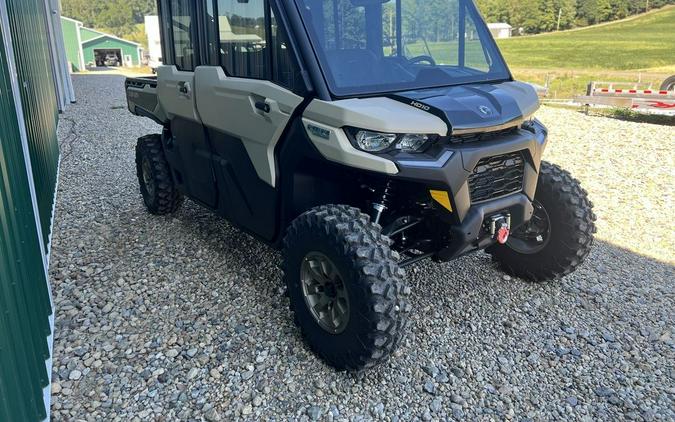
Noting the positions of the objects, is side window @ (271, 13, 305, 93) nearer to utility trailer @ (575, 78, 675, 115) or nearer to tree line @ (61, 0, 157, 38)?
utility trailer @ (575, 78, 675, 115)

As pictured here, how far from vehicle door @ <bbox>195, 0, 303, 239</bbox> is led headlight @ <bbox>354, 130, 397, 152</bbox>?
46 cm

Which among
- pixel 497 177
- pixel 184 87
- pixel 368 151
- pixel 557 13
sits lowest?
pixel 497 177

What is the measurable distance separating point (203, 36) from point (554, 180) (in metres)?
2.77

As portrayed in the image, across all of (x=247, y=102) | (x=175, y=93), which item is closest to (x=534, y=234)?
(x=247, y=102)

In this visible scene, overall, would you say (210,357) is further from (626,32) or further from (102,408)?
(626,32)

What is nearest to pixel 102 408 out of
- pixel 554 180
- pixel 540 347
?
pixel 540 347

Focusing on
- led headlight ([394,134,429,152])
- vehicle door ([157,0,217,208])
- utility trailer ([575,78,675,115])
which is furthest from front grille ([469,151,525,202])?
utility trailer ([575,78,675,115])

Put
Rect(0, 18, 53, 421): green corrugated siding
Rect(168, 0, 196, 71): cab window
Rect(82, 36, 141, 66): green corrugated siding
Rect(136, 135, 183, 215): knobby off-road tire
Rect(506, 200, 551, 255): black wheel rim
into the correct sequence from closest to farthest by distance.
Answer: Rect(0, 18, 53, 421): green corrugated siding → Rect(506, 200, 551, 255): black wheel rim → Rect(168, 0, 196, 71): cab window → Rect(136, 135, 183, 215): knobby off-road tire → Rect(82, 36, 141, 66): green corrugated siding

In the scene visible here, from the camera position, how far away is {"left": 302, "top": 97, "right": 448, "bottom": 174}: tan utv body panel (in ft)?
9.28

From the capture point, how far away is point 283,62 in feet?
10.6

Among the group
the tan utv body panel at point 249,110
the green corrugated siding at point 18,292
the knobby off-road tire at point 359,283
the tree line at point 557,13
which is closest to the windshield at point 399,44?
the tan utv body panel at point 249,110

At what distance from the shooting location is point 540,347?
3385 millimetres

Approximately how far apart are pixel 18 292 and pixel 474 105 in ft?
→ 8.47

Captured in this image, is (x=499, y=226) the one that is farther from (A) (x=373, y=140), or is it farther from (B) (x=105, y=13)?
(B) (x=105, y=13)
